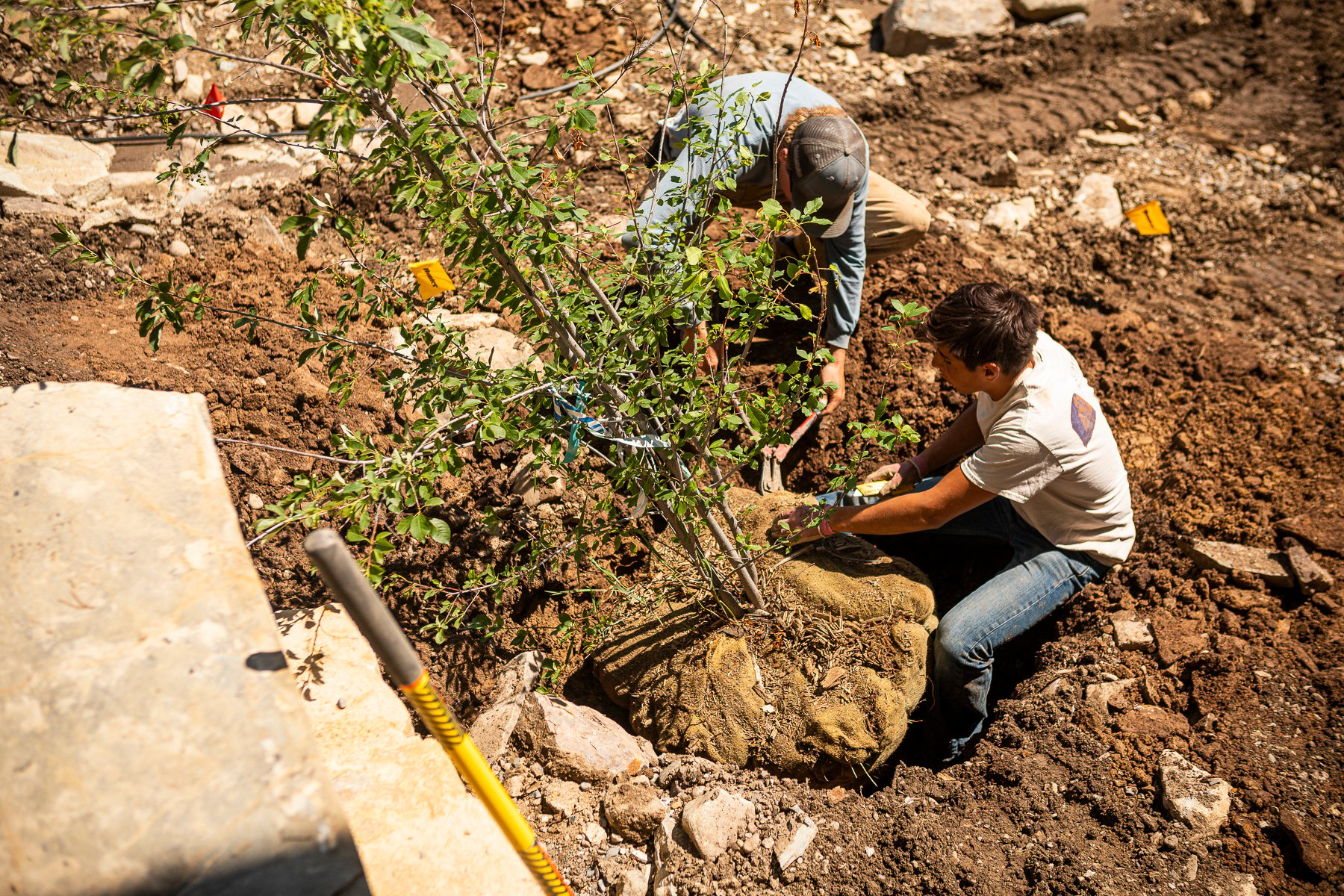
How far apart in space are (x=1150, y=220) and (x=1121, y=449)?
1.86 metres

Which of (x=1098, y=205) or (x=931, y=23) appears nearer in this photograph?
(x=1098, y=205)

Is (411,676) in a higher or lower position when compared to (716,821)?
higher

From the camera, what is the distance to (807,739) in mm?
2312

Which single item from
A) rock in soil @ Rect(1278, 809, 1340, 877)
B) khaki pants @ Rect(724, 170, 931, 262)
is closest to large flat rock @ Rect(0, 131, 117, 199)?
khaki pants @ Rect(724, 170, 931, 262)

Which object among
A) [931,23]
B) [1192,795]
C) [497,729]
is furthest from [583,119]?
[931,23]

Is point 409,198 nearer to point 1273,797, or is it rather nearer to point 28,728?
point 28,728

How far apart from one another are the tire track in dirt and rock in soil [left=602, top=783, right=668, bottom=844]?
13.6ft

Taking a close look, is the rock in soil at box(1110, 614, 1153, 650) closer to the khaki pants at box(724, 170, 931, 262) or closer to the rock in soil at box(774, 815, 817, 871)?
the rock in soil at box(774, 815, 817, 871)

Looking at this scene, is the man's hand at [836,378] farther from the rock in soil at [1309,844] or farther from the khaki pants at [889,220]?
the rock in soil at [1309,844]

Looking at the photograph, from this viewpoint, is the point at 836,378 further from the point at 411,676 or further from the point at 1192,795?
the point at 411,676

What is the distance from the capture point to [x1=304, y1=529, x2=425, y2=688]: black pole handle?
1.05m

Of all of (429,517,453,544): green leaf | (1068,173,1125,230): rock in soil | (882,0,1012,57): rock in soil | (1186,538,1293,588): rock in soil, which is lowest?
(1186,538,1293,588): rock in soil

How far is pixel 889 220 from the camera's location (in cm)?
372

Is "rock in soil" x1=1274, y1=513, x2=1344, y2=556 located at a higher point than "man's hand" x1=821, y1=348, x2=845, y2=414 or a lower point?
lower
